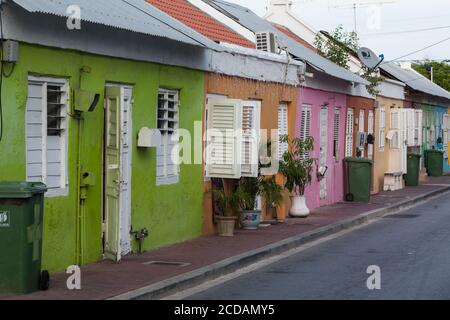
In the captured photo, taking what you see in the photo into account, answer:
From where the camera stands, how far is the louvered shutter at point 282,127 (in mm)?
19531

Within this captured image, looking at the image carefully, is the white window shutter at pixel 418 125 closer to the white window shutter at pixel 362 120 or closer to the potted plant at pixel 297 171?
the white window shutter at pixel 362 120

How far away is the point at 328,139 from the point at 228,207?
8118mm

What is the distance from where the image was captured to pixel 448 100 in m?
43.7

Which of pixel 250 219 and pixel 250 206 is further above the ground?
pixel 250 206

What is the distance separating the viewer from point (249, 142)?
53.0ft

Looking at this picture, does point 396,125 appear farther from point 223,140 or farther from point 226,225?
point 226,225

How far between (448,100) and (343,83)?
20.7 meters

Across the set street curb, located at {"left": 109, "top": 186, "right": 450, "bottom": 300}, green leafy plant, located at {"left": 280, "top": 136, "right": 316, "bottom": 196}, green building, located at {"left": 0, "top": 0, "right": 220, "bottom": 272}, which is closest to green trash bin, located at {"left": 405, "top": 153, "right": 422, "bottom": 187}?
street curb, located at {"left": 109, "top": 186, "right": 450, "bottom": 300}

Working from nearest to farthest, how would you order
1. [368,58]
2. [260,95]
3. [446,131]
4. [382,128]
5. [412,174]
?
[260,95] → [368,58] → [382,128] → [412,174] → [446,131]

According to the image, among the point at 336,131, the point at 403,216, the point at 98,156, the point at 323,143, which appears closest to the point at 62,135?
the point at 98,156

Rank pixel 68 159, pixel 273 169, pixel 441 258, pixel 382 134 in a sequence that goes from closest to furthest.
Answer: pixel 68 159 < pixel 441 258 < pixel 273 169 < pixel 382 134
